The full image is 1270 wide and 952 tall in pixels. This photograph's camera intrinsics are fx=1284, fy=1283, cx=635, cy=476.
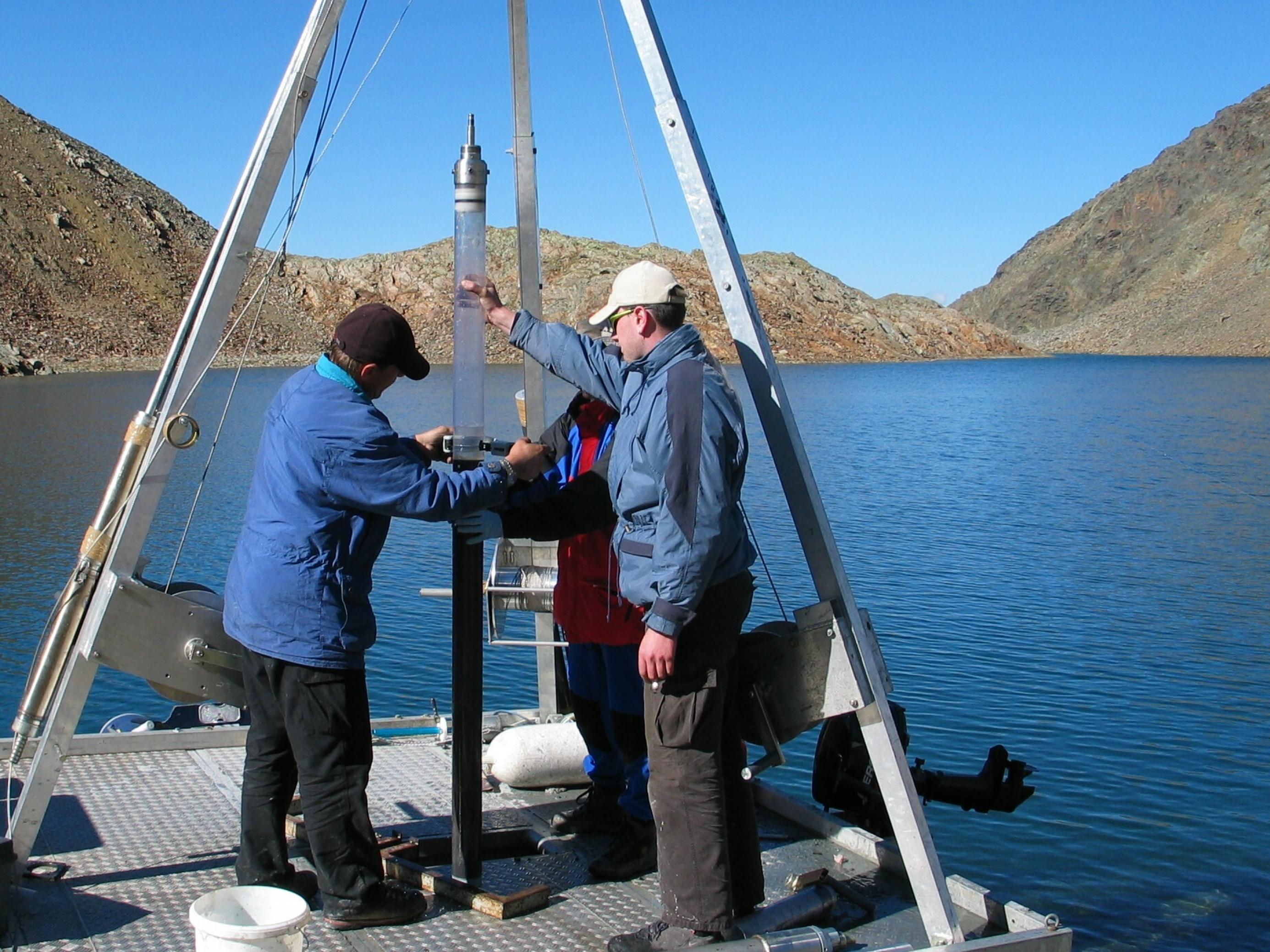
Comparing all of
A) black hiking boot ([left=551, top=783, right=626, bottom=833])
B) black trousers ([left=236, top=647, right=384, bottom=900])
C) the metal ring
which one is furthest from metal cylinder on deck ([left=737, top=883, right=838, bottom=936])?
the metal ring

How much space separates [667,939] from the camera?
3.82 meters

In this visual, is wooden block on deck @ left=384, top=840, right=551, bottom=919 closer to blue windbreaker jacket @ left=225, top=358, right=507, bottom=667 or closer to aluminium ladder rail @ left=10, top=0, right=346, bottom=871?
blue windbreaker jacket @ left=225, top=358, right=507, bottom=667

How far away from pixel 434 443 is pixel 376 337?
56cm

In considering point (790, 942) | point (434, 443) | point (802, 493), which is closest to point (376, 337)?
point (434, 443)

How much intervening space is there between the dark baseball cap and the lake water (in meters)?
4.89

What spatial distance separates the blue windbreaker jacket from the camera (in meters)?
3.84

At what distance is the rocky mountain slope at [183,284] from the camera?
79.5 meters

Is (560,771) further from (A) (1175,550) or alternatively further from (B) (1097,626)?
(A) (1175,550)

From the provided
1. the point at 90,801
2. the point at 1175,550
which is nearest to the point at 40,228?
the point at 1175,550

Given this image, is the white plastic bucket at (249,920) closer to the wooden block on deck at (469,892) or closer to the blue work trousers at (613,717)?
the wooden block on deck at (469,892)

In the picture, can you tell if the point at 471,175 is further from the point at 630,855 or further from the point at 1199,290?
the point at 1199,290

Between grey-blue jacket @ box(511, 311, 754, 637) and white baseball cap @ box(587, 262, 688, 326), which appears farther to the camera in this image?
white baseball cap @ box(587, 262, 688, 326)

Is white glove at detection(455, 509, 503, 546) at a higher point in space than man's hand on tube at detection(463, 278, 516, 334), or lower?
lower

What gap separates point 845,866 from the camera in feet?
15.5
